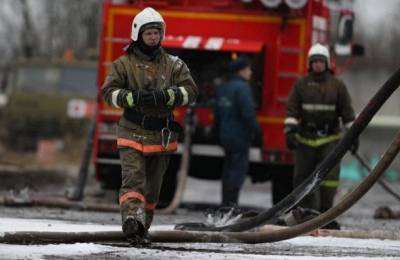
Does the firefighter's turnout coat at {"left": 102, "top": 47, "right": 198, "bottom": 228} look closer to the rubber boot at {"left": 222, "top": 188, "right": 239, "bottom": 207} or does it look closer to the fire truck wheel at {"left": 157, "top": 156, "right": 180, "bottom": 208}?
the rubber boot at {"left": 222, "top": 188, "right": 239, "bottom": 207}

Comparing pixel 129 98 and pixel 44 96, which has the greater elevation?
pixel 129 98

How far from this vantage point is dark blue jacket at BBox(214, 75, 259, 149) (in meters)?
14.4

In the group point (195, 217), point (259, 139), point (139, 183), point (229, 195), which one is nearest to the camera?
point (139, 183)

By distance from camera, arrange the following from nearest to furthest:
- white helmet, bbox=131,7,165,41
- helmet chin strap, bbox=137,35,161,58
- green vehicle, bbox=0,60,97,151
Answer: white helmet, bbox=131,7,165,41, helmet chin strap, bbox=137,35,161,58, green vehicle, bbox=0,60,97,151

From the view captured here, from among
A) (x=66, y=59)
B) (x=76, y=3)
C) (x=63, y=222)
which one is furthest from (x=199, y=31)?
(x=76, y=3)

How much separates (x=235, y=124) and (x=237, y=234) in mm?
5035

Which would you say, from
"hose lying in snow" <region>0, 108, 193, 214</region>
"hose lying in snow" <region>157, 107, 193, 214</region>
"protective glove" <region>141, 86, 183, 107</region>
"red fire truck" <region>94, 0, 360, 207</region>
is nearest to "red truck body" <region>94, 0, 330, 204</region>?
"red fire truck" <region>94, 0, 360, 207</region>

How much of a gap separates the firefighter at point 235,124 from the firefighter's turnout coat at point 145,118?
4697mm

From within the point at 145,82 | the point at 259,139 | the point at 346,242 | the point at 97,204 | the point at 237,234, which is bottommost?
the point at 97,204

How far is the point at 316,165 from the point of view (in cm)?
1312

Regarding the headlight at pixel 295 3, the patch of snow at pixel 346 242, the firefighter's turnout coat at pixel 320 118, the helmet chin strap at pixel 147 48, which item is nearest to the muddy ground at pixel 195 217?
the patch of snow at pixel 346 242

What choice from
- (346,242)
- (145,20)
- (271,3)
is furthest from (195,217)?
(145,20)

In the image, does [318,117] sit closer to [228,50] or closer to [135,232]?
[228,50]

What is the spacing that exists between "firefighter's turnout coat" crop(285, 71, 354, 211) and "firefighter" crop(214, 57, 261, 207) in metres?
1.31
